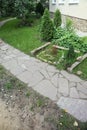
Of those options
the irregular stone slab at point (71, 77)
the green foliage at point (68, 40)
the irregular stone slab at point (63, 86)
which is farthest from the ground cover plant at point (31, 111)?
the green foliage at point (68, 40)

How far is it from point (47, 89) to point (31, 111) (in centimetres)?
95

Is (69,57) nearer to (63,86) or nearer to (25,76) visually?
(63,86)

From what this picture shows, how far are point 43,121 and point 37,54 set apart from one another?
3.72 m

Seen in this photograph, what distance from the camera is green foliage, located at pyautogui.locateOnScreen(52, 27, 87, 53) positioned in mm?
7621

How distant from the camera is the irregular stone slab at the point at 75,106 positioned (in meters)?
4.20

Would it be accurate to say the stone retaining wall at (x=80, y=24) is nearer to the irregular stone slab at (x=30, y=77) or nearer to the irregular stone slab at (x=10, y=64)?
the irregular stone slab at (x=10, y=64)

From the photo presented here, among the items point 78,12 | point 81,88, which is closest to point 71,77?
point 81,88

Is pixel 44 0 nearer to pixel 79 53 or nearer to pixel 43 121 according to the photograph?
pixel 79 53

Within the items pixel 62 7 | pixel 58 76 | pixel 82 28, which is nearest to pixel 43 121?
pixel 58 76

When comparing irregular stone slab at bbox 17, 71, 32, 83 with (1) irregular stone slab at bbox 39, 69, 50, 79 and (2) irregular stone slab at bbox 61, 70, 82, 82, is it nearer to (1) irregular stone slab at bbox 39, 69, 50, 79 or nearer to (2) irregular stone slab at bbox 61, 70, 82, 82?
(1) irregular stone slab at bbox 39, 69, 50, 79

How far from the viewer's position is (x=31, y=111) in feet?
14.3

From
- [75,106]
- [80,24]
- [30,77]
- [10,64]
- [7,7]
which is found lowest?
[80,24]

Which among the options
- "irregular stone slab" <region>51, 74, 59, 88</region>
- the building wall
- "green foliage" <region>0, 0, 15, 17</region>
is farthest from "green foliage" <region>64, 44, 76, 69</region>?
"green foliage" <region>0, 0, 15, 17</region>

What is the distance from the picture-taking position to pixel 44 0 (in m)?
16.8
